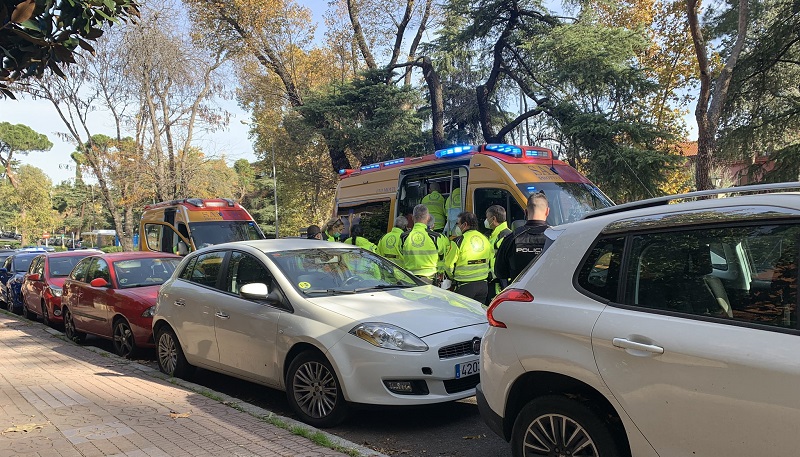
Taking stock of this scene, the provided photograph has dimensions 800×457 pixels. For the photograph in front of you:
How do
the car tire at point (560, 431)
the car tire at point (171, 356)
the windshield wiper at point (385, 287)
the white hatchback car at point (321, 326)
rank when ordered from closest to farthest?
the car tire at point (560, 431) < the white hatchback car at point (321, 326) < the windshield wiper at point (385, 287) < the car tire at point (171, 356)

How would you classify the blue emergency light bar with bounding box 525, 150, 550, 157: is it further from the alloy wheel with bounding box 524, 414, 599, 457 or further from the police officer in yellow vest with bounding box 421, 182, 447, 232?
the alloy wheel with bounding box 524, 414, 599, 457

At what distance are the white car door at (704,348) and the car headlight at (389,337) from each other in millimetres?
1950

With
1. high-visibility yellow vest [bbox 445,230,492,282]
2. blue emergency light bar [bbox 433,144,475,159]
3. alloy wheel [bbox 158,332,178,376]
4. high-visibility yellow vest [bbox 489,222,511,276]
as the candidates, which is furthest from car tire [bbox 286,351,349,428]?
blue emergency light bar [bbox 433,144,475,159]

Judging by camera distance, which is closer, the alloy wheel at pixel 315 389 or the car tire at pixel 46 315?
the alloy wheel at pixel 315 389

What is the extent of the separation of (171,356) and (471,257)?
3555 millimetres

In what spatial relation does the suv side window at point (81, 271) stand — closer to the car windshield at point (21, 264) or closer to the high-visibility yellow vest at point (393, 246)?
the high-visibility yellow vest at point (393, 246)

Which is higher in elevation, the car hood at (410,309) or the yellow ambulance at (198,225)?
the yellow ambulance at (198,225)

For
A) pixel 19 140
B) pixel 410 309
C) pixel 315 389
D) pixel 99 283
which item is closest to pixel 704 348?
pixel 410 309

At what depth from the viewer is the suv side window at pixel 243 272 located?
18.7 ft

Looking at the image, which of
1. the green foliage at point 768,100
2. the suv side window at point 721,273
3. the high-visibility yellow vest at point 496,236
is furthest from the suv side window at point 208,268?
the green foliage at point 768,100

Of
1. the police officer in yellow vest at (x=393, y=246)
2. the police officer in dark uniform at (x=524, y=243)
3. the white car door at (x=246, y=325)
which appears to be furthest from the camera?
the police officer in yellow vest at (x=393, y=246)

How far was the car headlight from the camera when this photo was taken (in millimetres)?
4663

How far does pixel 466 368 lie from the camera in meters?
4.79

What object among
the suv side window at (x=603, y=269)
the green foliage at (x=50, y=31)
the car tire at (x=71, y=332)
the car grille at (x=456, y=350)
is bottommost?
the car tire at (x=71, y=332)
